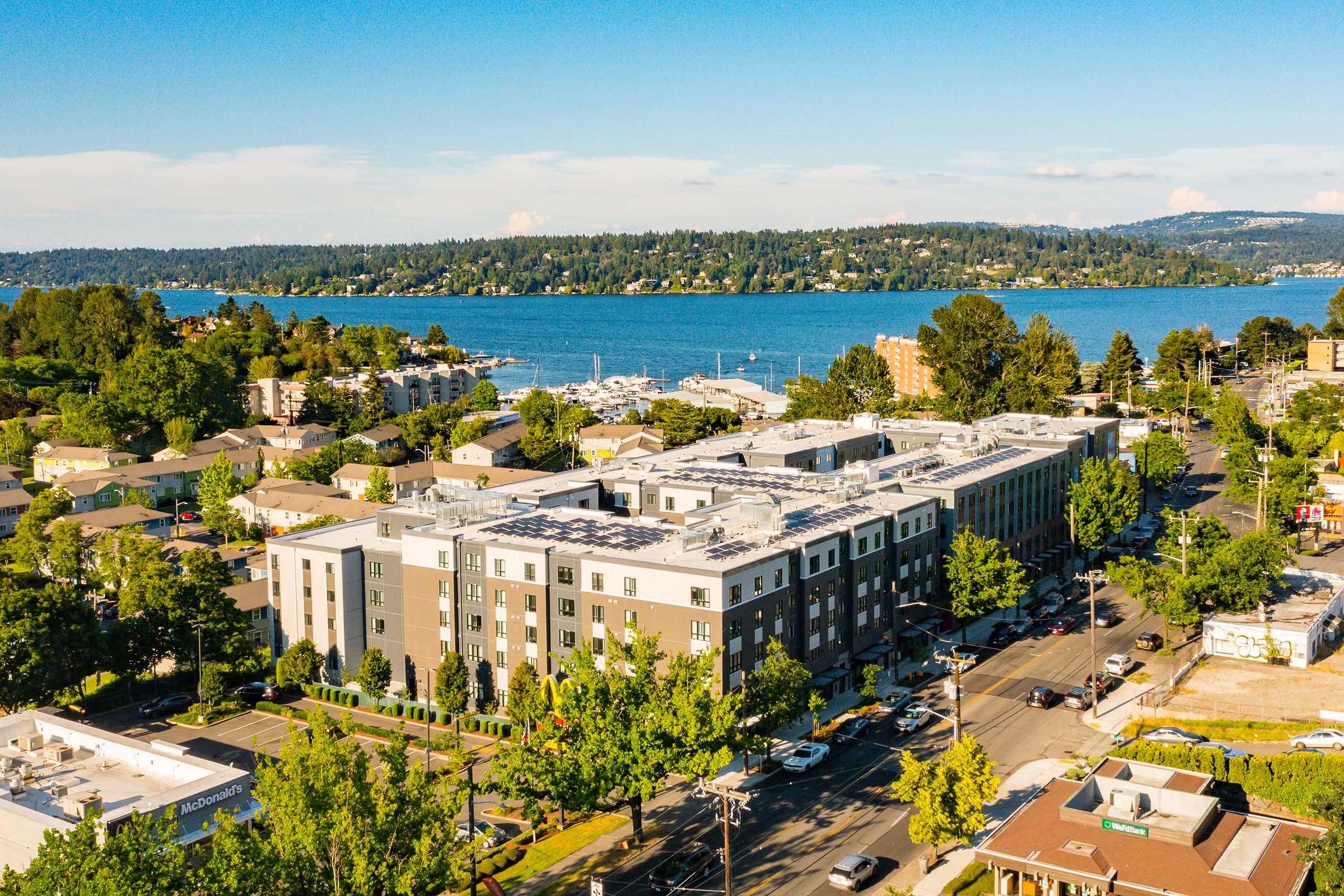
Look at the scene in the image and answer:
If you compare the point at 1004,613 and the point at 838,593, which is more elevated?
the point at 838,593

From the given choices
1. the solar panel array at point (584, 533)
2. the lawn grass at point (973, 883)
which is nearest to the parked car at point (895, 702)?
the solar panel array at point (584, 533)

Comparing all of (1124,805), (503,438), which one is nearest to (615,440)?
(503,438)

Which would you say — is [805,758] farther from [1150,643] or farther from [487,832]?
[1150,643]

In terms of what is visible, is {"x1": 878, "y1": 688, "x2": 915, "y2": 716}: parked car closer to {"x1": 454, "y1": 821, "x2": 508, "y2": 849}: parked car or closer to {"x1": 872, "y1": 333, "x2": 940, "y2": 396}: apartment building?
{"x1": 454, "y1": 821, "x2": 508, "y2": 849}: parked car

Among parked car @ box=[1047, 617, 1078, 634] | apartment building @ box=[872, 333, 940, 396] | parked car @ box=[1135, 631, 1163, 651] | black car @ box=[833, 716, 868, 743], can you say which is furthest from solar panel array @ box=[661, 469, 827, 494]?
apartment building @ box=[872, 333, 940, 396]

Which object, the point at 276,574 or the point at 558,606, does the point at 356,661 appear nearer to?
the point at 276,574

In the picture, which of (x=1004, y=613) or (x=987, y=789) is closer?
(x=987, y=789)

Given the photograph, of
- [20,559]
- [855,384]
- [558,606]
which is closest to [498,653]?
[558,606]
